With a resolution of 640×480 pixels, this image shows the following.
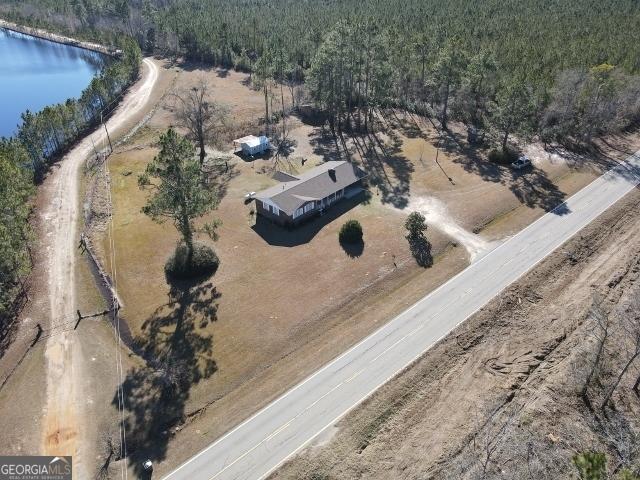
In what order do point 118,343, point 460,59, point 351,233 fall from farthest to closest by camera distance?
point 460,59 → point 351,233 → point 118,343

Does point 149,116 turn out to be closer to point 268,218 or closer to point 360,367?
point 268,218

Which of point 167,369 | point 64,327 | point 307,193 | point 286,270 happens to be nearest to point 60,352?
point 64,327

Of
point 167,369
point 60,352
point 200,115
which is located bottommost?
point 167,369

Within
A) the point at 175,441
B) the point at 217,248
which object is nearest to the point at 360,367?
the point at 175,441

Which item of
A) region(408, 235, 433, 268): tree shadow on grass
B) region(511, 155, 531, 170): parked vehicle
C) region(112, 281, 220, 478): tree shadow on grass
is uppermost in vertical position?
region(511, 155, 531, 170): parked vehicle

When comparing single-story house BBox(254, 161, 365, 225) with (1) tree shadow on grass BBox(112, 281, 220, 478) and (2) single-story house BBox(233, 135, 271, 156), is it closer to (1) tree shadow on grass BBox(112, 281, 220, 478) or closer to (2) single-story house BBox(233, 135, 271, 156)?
(2) single-story house BBox(233, 135, 271, 156)

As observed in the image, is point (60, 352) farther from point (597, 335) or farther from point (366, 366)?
point (597, 335)

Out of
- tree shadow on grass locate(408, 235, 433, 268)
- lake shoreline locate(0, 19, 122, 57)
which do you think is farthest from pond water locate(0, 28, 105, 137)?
tree shadow on grass locate(408, 235, 433, 268)
